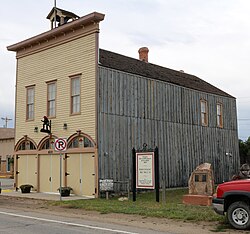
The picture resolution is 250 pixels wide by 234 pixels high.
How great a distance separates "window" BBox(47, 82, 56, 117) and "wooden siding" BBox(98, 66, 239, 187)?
3649 mm

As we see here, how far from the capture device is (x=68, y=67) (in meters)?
22.0

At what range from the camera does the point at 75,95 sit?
70.5ft

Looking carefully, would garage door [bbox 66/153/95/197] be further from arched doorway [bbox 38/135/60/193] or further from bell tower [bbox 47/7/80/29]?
bell tower [bbox 47/7/80/29]

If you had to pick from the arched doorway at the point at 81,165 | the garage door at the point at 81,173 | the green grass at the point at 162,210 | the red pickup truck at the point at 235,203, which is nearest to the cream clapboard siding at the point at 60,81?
the arched doorway at the point at 81,165

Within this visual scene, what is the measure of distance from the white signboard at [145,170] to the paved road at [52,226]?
5126 millimetres

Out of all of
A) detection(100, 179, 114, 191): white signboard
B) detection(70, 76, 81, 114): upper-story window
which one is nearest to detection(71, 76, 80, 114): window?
detection(70, 76, 81, 114): upper-story window

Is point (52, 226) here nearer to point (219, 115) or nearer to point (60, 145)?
point (60, 145)

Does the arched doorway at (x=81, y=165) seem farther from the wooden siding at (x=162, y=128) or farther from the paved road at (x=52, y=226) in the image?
the paved road at (x=52, y=226)

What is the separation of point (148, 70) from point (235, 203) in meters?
16.3

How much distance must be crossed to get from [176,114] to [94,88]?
712 centimetres

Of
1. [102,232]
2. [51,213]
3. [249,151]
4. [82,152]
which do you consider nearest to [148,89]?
[82,152]

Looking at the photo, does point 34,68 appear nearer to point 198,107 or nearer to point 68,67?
point 68,67

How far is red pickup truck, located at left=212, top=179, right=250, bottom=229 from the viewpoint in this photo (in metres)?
10.1

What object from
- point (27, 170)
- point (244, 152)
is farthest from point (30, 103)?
point (244, 152)
